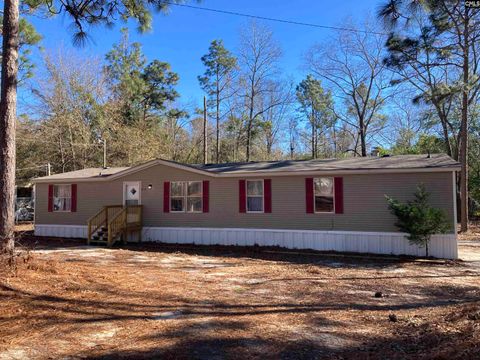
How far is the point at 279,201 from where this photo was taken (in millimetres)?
13383

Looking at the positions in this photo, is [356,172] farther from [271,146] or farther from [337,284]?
[271,146]

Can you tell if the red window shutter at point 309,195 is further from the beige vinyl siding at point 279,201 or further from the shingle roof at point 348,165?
the shingle roof at point 348,165

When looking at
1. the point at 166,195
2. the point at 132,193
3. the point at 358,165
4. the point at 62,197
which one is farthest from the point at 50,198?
the point at 358,165

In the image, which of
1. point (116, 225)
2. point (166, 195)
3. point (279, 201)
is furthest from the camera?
point (166, 195)

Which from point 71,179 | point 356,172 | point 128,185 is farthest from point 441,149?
point 71,179

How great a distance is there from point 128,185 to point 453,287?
465 inches

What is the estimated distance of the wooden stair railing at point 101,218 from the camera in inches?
578

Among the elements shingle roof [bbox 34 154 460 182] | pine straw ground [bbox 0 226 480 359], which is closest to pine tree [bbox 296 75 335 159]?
shingle roof [bbox 34 154 460 182]

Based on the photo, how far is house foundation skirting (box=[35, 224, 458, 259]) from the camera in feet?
37.8

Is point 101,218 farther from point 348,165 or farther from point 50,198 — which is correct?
point 348,165

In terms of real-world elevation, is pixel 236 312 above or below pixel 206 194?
below

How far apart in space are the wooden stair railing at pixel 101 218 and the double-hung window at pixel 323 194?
294 inches

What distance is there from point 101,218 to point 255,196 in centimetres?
625

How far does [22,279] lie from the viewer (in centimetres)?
638
